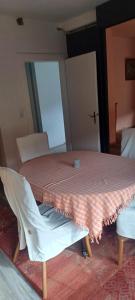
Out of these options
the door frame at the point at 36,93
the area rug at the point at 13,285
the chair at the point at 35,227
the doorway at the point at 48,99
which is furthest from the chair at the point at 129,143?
the doorway at the point at 48,99

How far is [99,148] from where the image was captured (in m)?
3.52

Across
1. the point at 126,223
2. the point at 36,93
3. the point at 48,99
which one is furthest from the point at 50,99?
the point at 126,223

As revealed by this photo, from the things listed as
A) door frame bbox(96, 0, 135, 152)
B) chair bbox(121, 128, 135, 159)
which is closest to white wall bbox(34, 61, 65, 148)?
door frame bbox(96, 0, 135, 152)

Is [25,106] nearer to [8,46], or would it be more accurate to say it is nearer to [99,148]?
[8,46]

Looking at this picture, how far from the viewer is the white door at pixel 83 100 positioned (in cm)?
332

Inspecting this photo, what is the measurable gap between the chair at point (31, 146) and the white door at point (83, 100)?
1084 mm

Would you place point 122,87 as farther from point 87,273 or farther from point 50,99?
point 87,273

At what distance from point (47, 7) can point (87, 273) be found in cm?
301

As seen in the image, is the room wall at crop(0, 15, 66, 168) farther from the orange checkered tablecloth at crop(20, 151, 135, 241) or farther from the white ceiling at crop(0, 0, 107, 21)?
the orange checkered tablecloth at crop(20, 151, 135, 241)

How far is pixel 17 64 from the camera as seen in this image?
3.27 m

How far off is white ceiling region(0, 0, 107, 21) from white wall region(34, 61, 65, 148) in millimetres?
1378

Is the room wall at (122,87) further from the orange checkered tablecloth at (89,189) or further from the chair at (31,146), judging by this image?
the orange checkered tablecloth at (89,189)

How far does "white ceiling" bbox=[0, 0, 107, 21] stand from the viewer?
8.82 feet

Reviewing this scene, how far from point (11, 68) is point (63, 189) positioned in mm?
2335
